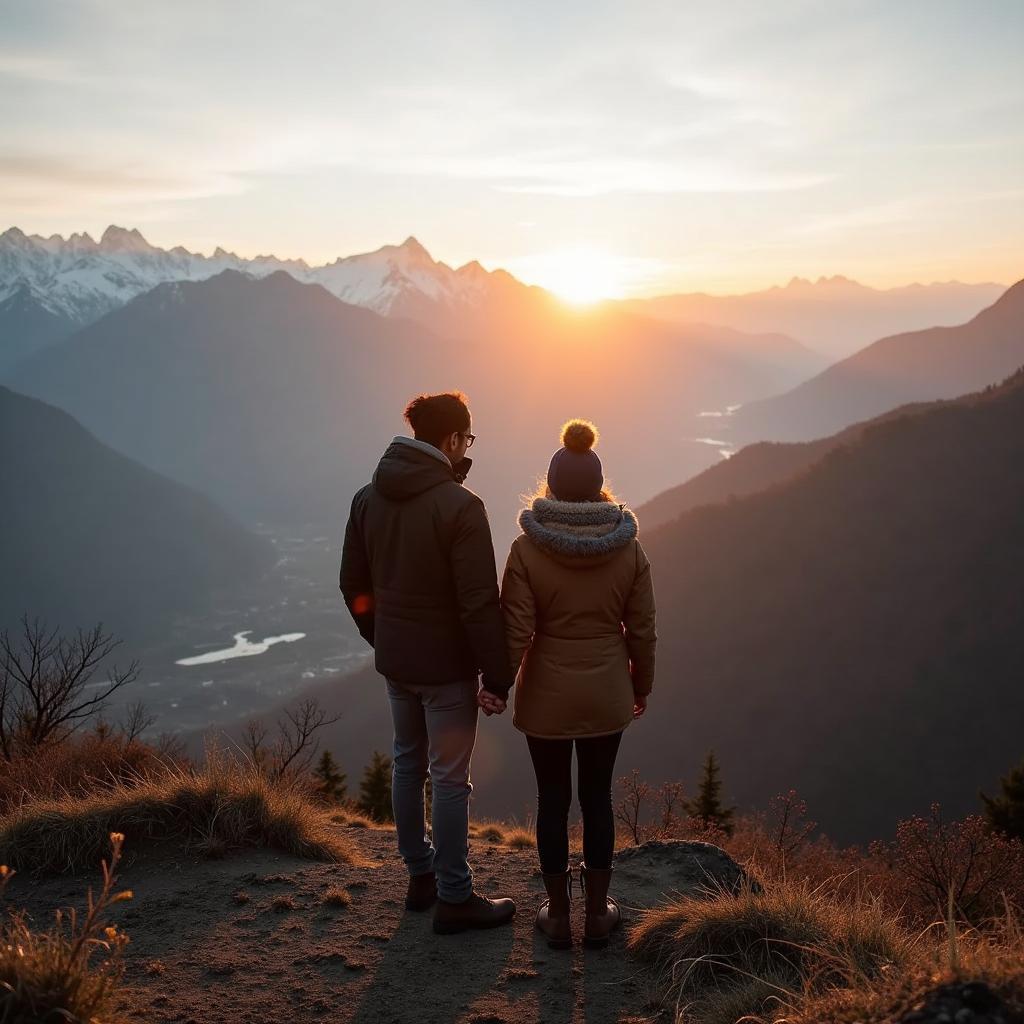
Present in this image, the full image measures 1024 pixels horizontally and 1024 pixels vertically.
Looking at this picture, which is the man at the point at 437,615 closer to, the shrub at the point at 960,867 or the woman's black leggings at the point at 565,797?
the woman's black leggings at the point at 565,797

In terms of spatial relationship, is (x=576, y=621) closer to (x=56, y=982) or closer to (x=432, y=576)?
(x=432, y=576)

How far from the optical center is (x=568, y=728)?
4.60 metres

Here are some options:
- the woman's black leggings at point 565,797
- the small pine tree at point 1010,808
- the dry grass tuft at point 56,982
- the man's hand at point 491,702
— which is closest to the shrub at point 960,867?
the small pine tree at point 1010,808

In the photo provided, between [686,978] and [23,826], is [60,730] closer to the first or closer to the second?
[23,826]

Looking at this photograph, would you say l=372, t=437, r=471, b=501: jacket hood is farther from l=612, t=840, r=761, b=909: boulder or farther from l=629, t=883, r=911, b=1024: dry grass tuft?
l=612, t=840, r=761, b=909: boulder

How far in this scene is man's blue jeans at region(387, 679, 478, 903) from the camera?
4777mm

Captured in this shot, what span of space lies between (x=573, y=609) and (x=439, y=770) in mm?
1274

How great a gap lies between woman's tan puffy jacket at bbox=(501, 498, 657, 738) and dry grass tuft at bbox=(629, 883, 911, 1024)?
1.20m

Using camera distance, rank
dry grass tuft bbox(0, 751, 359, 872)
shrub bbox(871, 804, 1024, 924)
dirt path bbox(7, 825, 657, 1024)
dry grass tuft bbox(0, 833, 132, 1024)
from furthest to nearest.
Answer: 1. shrub bbox(871, 804, 1024, 924)
2. dry grass tuft bbox(0, 751, 359, 872)
3. dirt path bbox(7, 825, 657, 1024)
4. dry grass tuft bbox(0, 833, 132, 1024)

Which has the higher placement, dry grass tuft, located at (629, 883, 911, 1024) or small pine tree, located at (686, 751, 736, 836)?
dry grass tuft, located at (629, 883, 911, 1024)

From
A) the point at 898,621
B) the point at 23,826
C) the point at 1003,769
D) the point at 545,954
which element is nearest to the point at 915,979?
the point at 545,954

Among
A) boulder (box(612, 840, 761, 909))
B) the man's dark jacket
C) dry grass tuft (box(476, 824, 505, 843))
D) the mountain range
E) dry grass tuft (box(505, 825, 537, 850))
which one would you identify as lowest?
the mountain range

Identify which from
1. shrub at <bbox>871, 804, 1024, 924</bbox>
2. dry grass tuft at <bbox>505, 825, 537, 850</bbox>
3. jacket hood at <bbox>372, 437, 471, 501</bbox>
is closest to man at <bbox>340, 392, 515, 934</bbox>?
jacket hood at <bbox>372, 437, 471, 501</bbox>

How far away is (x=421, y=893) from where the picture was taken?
530 cm
